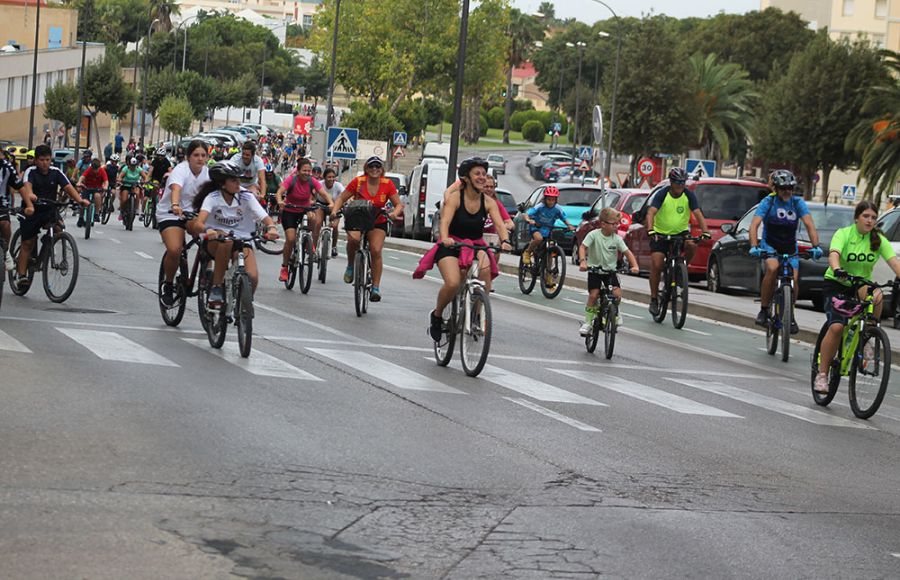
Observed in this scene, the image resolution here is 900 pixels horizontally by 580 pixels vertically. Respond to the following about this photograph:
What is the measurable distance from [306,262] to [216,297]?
24.6 ft

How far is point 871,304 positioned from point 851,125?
199ft

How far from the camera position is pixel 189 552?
6945 mm

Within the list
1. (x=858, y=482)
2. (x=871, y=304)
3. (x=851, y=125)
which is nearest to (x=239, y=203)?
(x=871, y=304)

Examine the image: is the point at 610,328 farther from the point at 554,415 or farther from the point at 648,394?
the point at 554,415

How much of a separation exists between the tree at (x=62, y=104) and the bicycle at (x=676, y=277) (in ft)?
262

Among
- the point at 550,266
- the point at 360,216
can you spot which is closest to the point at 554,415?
the point at 360,216

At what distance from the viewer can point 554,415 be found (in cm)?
1188

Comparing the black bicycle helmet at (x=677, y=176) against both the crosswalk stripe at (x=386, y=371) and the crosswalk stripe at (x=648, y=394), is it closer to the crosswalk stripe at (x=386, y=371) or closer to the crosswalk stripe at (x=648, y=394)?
the crosswalk stripe at (x=648, y=394)

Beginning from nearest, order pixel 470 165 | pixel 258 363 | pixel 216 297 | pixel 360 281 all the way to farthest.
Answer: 1. pixel 258 363
2. pixel 470 165
3. pixel 216 297
4. pixel 360 281

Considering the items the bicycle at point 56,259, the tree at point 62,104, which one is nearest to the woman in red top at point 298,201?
the bicycle at point 56,259

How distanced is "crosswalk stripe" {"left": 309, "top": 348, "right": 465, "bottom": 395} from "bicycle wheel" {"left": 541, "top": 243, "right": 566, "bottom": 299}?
9.80 m

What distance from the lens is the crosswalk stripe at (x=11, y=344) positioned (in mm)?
13336

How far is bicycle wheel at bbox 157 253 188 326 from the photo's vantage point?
51.6 ft

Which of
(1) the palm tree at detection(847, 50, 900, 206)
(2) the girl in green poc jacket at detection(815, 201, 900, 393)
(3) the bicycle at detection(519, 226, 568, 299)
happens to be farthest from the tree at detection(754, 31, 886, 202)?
(2) the girl in green poc jacket at detection(815, 201, 900, 393)
